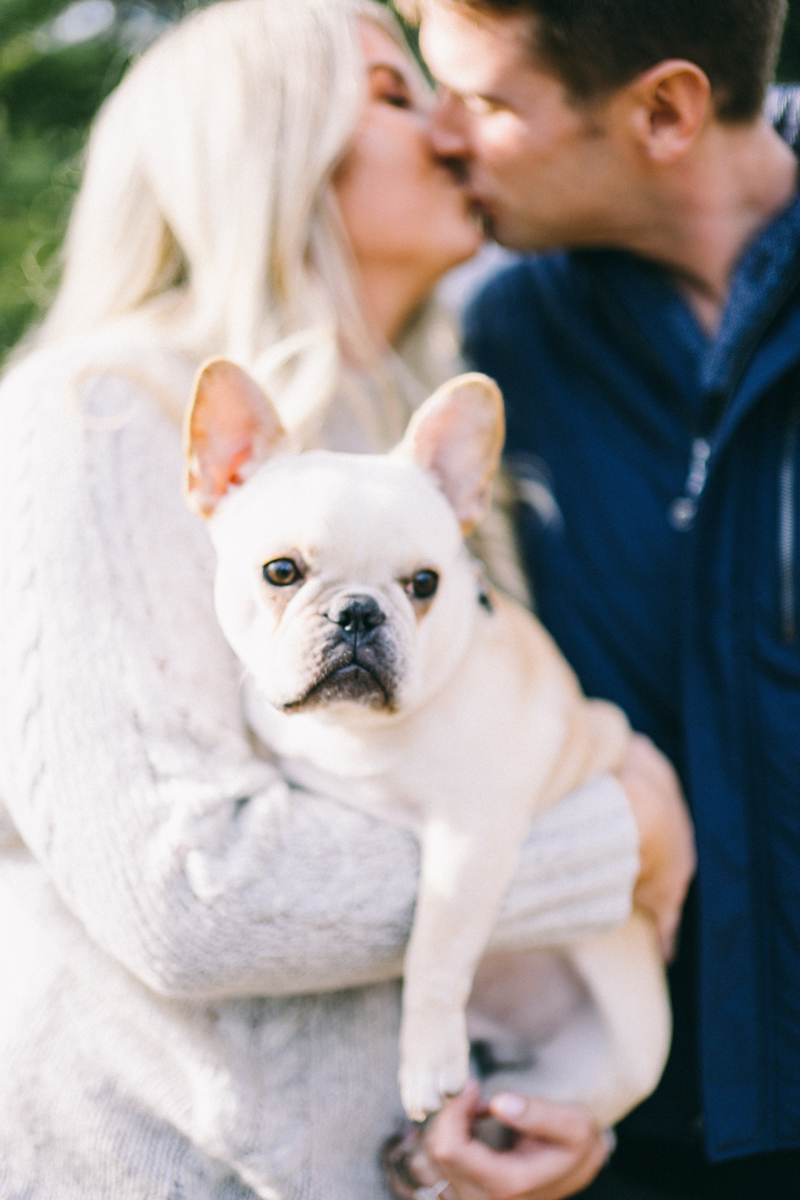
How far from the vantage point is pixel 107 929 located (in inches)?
44.6

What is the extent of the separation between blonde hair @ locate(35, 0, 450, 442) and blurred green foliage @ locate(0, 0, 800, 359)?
1.18m

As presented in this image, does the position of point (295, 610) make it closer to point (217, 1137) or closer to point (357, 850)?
point (357, 850)

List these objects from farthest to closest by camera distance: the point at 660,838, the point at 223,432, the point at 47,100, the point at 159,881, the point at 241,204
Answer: the point at 47,100 → the point at 241,204 → the point at 660,838 → the point at 223,432 → the point at 159,881

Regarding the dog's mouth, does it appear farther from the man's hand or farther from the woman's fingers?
the woman's fingers

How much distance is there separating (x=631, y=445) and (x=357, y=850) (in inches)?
36.9

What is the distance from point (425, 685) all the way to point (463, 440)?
1.15 feet

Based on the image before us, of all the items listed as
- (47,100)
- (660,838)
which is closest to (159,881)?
(660,838)

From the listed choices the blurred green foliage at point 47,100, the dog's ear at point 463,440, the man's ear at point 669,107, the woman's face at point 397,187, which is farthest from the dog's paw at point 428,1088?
the blurred green foliage at point 47,100

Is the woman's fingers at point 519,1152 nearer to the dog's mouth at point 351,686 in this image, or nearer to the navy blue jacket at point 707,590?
the navy blue jacket at point 707,590

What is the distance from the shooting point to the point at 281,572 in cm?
116

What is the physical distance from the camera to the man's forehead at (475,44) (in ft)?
4.95

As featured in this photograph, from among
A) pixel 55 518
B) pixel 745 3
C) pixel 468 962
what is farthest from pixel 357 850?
pixel 745 3

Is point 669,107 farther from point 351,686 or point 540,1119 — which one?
point 540,1119

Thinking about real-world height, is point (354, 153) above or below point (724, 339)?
above
